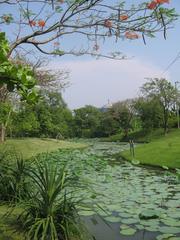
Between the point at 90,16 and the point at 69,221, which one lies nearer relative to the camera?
the point at 69,221

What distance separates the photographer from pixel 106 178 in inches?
413

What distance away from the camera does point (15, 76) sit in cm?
194

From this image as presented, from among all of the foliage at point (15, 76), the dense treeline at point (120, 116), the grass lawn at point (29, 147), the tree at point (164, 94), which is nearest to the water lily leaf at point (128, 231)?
the foliage at point (15, 76)

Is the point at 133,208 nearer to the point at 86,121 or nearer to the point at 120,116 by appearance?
the point at 120,116

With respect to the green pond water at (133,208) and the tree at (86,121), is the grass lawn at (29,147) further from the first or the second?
the tree at (86,121)

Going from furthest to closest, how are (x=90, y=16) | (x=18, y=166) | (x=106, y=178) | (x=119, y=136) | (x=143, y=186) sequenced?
1. (x=119, y=136)
2. (x=106, y=178)
3. (x=143, y=186)
4. (x=18, y=166)
5. (x=90, y=16)

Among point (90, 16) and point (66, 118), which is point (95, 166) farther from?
point (66, 118)

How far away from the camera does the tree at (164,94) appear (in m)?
36.6

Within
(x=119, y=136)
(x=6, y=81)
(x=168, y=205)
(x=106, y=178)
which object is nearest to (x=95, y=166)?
(x=106, y=178)

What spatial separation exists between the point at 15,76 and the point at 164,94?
35.8 metres

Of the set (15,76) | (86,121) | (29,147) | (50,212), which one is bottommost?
(50,212)

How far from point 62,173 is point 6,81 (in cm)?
299

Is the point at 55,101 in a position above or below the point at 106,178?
above

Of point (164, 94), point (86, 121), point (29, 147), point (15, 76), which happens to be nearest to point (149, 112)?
point (164, 94)
